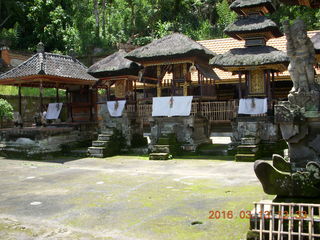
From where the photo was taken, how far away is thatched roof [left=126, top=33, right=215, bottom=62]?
15109 mm

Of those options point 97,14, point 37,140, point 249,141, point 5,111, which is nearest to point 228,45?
point 249,141

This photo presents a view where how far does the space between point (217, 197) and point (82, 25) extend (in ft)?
94.1

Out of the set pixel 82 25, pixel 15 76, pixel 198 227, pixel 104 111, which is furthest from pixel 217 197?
pixel 82 25

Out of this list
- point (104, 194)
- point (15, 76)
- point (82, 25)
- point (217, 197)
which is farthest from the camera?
point (82, 25)

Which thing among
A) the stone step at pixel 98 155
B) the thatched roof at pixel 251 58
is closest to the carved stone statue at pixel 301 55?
the thatched roof at pixel 251 58

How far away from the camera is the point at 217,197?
7840mm

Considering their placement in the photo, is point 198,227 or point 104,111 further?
point 104,111

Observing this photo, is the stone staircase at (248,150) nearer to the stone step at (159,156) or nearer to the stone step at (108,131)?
the stone step at (159,156)

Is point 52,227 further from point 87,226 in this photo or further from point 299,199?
point 299,199

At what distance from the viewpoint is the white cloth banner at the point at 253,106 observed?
14.4m

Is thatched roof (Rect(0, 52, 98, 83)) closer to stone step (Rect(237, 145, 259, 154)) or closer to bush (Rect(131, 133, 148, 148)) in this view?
bush (Rect(131, 133, 148, 148))

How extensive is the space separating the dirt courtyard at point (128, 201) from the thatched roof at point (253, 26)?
233 inches

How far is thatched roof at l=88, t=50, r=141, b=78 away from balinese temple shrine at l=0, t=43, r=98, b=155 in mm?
718

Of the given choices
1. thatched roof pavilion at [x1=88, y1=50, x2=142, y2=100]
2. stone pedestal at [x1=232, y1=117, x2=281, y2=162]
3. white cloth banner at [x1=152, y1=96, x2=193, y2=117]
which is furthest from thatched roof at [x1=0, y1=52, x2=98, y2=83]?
stone pedestal at [x1=232, y1=117, x2=281, y2=162]
